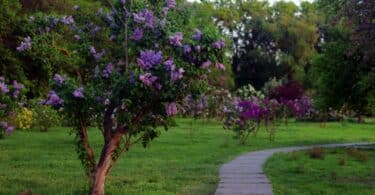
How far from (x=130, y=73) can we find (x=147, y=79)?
0.40 m

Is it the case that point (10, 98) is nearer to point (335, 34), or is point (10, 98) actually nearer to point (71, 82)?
point (71, 82)

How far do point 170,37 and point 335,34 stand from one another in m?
18.4

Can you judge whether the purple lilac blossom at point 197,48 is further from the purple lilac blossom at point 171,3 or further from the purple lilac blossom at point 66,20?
the purple lilac blossom at point 66,20

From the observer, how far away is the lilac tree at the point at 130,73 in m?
9.14

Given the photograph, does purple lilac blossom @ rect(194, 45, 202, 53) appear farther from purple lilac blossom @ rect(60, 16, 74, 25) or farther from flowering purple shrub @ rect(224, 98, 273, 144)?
flowering purple shrub @ rect(224, 98, 273, 144)

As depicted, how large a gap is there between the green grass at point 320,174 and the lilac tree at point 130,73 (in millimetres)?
3395

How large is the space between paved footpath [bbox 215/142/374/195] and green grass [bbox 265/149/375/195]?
248 millimetres

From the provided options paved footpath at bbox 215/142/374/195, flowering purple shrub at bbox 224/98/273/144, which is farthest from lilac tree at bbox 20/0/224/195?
flowering purple shrub at bbox 224/98/273/144

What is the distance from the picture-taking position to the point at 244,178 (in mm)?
13648

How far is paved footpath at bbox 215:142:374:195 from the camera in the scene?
1161 cm

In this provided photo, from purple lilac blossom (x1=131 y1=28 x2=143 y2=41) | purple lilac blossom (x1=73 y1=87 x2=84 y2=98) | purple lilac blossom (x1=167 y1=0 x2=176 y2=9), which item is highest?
purple lilac blossom (x1=167 y1=0 x2=176 y2=9)

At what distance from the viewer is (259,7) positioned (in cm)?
8050

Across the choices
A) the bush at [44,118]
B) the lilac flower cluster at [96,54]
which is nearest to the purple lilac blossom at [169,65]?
the lilac flower cluster at [96,54]

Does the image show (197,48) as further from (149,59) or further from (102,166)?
(102,166)
